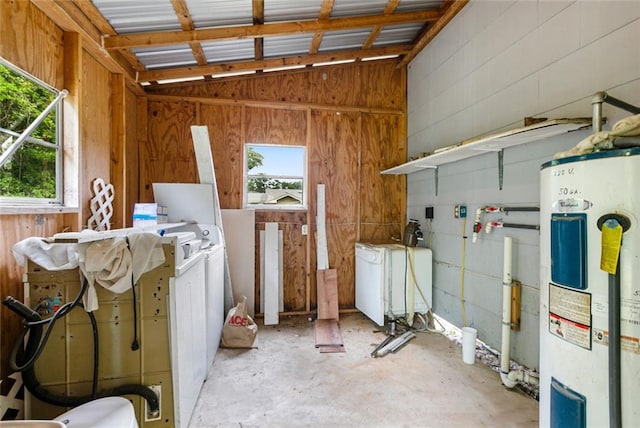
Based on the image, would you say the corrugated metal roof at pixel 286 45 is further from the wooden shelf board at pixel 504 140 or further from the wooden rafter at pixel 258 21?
the wooden shelf board at pixel 504 140

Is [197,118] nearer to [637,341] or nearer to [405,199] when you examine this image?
[405,199]

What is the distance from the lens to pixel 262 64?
10.5 feet

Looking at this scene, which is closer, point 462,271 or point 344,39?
point 462,271

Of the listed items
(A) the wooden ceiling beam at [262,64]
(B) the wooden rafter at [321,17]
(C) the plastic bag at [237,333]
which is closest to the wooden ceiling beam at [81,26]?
(A) the wooden ceiling beam at [262,64]

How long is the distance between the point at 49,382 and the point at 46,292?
1.53 ft

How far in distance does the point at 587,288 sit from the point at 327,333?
2.40 m

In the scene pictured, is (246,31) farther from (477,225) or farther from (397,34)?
(477,225)

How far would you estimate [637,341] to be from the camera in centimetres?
99

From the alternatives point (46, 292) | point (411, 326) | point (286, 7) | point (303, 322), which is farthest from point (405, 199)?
point (46, 292)

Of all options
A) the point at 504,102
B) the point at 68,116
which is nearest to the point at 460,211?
the point at 504,102

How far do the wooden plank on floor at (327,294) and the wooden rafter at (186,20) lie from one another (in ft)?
8.92

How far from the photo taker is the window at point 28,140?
5.29ft

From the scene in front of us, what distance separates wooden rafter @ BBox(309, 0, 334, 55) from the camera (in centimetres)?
246

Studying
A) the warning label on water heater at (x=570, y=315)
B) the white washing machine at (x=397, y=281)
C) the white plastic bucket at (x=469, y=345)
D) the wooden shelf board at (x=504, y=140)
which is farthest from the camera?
the white washing machine at (x=397, y=281)
